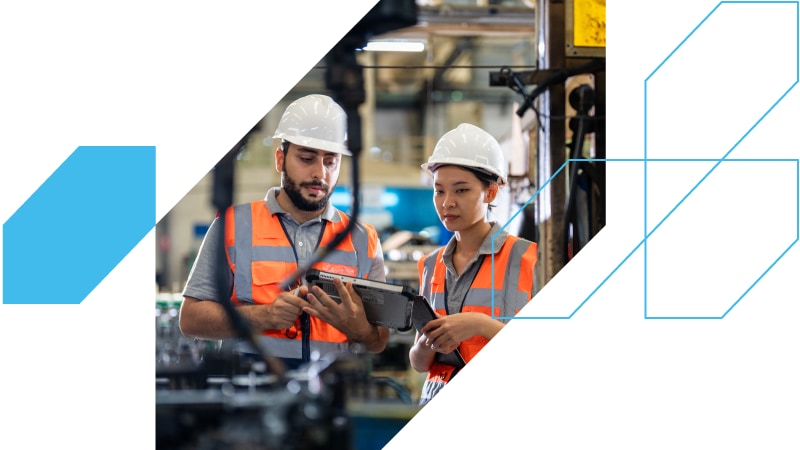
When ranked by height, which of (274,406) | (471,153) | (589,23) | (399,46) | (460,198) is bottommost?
(274,406)

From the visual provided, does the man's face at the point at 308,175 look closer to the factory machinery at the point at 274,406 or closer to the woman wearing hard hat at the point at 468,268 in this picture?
the woman wearing hard hat at the point at 468,268

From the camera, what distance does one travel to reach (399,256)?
5.97 metres

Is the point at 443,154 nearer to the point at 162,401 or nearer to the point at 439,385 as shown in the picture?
the point at 439,385

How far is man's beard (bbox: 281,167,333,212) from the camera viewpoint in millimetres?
2785

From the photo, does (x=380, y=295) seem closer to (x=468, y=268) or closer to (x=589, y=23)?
(x=468, y=268)

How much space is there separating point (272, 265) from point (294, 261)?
7 cm

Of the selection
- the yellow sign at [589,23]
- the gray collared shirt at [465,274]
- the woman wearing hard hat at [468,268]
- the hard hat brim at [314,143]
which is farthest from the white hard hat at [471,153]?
the yellow sign at [589,23]

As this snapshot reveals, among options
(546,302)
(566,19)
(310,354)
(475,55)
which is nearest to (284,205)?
(310,354)

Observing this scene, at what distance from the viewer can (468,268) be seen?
2807 millimetres

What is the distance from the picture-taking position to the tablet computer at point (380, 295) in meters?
2.66

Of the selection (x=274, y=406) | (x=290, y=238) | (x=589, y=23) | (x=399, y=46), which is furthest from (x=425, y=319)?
(x=399, y=46)

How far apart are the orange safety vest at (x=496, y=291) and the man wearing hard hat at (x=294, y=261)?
0.68ft

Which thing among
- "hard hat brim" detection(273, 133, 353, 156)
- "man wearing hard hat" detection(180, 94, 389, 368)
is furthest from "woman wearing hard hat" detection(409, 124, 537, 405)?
"hard hat brim" detection(273, 133, 353, 156)

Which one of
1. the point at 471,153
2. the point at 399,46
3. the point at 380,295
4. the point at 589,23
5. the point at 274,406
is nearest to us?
the point at 274,406
